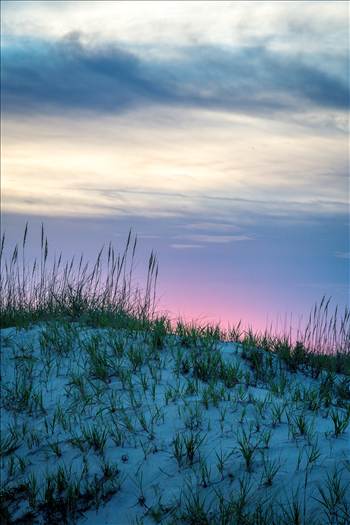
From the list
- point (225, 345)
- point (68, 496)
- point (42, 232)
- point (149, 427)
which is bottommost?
point (68, 496)

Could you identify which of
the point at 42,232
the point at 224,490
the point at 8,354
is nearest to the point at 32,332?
the point at 8,354

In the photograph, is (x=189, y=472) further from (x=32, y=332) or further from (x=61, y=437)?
(x=32, y=332)

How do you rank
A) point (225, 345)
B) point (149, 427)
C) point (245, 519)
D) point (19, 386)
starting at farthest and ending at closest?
1. point (225, 345)
2. point (19, 386)
3. point (149, 427)
4. point (245, 519)

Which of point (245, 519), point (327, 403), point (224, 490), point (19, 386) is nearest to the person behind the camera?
point (245, 519)

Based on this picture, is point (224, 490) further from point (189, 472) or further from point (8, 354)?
point (8, 354)

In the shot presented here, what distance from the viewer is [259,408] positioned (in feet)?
14.4

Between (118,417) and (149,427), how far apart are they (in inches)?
14.4

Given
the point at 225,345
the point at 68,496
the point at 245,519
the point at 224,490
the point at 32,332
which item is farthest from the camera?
the point at 32,332

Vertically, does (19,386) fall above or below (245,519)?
above

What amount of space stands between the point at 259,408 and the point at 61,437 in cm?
160

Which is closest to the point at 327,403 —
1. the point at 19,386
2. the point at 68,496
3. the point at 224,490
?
the point at 224,490

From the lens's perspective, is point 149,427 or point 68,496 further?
point 149,427

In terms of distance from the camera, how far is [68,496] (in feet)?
12.6

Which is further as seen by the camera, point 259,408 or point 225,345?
point 225,345
